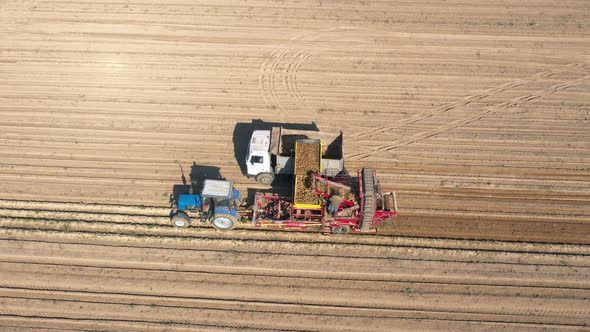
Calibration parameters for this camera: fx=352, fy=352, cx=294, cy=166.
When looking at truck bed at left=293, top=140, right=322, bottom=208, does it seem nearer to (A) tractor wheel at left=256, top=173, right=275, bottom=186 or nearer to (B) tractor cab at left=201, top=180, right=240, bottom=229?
(A) tractor wheel at left=256, top=173, right=275, bottom=186

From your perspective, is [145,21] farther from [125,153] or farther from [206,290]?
[206,290]

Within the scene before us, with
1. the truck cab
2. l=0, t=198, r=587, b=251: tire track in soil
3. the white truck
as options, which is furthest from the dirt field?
the white truck

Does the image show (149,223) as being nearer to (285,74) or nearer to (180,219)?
(180,219)

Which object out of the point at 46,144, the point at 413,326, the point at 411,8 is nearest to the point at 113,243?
the point at 46,144

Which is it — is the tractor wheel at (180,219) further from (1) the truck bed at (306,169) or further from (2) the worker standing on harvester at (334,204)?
(2) the worker standing on harvester at (334,204)

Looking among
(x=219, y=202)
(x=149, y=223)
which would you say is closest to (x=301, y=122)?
(x=219, y=202)

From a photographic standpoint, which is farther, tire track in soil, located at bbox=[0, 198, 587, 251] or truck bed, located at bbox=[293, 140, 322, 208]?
tire track in soil, located at bbox=[0, 198, 587, 251]

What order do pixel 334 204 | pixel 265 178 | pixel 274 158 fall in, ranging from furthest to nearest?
pixel 265 178, pixel 274 158, pixel 334 204
